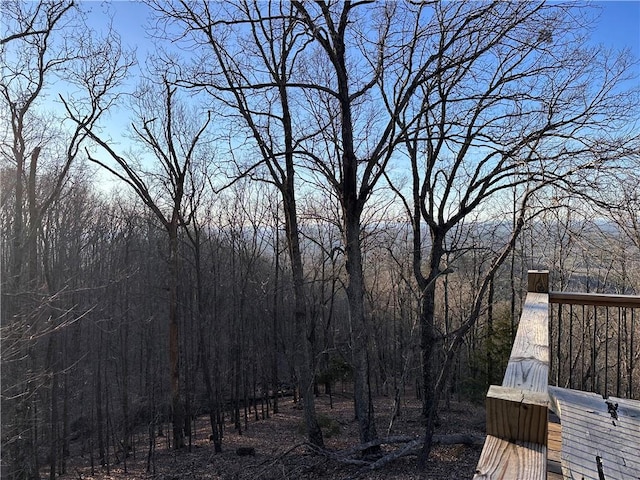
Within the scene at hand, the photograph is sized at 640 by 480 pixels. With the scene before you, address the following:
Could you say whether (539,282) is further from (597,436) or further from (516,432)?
(516,432)

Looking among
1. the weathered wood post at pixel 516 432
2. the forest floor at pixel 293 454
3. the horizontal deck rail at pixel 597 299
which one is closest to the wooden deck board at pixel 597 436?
the horizontal deck rail at pixel 597 299

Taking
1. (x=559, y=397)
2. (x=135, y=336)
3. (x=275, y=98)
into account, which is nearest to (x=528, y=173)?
(x=559, y=397)

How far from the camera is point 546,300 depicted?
8.02 feet

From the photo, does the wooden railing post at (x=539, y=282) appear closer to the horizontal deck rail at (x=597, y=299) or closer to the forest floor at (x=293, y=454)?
the horizontal deck rail at (x=597, y=299)

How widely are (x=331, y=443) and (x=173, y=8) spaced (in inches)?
361

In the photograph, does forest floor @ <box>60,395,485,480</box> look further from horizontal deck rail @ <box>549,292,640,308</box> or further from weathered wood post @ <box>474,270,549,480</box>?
weathered wood post @ <box>474,270,549,480</box>

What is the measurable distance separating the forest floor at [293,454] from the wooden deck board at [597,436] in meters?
3.53

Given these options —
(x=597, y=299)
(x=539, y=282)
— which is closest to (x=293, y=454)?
(x=539, y=282)

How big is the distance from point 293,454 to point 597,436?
636cm

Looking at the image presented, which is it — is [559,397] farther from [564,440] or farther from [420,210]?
[420,210]

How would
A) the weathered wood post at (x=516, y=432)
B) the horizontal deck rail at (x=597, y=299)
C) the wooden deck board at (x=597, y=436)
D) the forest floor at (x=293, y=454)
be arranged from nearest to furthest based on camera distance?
the weathered wood post at (x=516, y=432) → the wooden deck board at (x=597, y=436) → the horizontal deck rail at (x=597, y=299) → the forest floor at (x=293, y=454)

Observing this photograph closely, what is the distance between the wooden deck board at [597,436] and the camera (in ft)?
5.99

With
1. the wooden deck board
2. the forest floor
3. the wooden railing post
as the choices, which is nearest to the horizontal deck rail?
the wooden railing post

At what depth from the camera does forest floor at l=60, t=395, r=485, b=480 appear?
5965 mm
